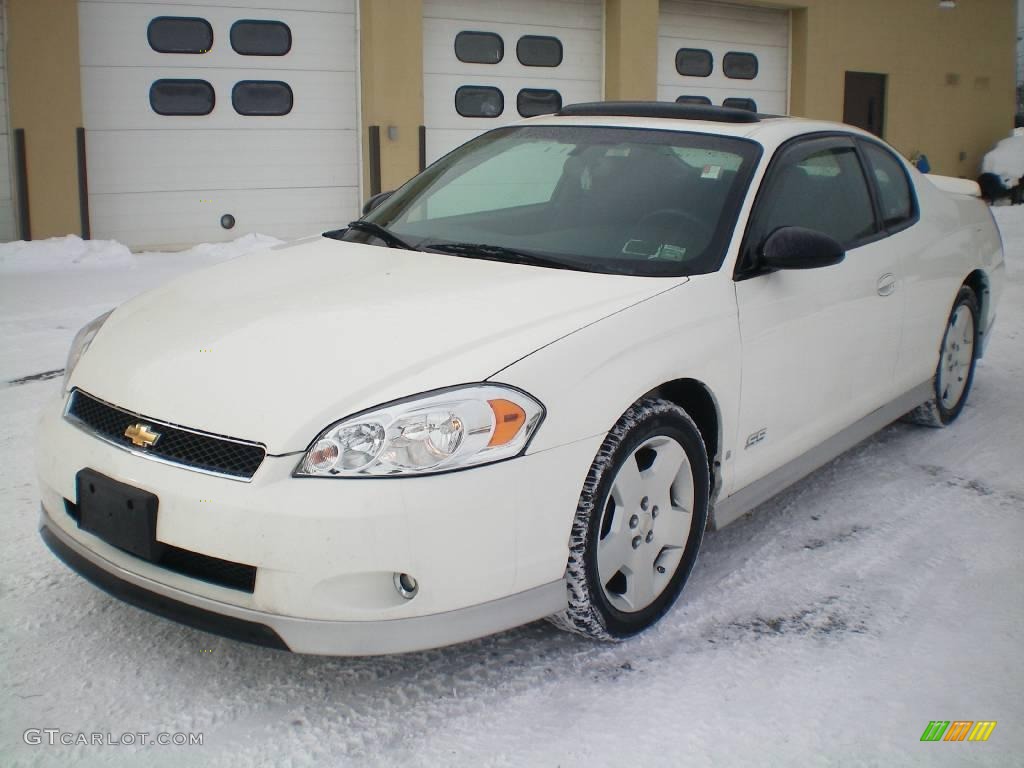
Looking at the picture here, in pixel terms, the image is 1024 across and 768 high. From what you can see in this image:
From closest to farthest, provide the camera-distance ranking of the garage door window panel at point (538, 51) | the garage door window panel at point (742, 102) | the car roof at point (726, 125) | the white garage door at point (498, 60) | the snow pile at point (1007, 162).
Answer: the car roof at point (726, 125) → the white garage door at point (498, 60) → the garage door window panel at point (538, 51) → the garage door window panel at point (742, 102) → the snow pile at point (1007, 162)

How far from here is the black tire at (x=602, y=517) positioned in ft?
8.79

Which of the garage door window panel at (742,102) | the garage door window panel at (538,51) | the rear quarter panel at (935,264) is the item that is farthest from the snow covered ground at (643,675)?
the garage door window panel at (742,102)

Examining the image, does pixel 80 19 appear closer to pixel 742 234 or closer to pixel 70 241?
pixel 70 241

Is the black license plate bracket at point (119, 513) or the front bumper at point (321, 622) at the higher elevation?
the black license plate bracket at point (119, 513)

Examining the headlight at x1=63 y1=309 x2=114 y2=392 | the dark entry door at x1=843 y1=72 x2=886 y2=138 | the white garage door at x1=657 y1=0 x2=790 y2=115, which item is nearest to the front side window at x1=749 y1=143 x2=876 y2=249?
the headlight at x1=63 y1=309 x2=114 y2=392

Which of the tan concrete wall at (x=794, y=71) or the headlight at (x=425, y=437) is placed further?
the tan concrete wall at (x=794, y=71)

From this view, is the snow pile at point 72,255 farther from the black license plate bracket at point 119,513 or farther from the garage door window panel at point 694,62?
the black license plate bracket at point 119,513

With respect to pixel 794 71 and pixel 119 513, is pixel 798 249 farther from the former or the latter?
pixel 794 71

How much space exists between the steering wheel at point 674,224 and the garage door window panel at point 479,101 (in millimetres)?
8795

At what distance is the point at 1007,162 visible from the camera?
1688 cm

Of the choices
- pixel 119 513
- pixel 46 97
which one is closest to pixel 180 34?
pixel 46 97

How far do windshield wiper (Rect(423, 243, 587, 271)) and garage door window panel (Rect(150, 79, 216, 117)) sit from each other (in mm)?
7706

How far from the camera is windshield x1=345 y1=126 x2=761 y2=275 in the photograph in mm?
3318

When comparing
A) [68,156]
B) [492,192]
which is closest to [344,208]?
[68,156]
